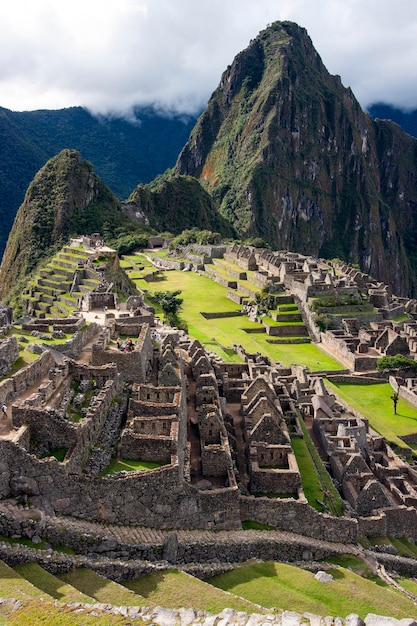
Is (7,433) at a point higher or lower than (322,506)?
higher

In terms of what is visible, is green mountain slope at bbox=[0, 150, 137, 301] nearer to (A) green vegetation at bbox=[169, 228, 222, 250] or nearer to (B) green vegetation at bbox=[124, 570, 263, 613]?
(A) green vegetation at bbox=[169, 228, 222, 250]

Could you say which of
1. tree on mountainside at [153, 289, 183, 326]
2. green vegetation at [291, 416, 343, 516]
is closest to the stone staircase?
tree on mountainside at [153, 289, 183, 326]

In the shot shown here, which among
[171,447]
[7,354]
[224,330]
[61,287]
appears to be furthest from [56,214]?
[171,447]

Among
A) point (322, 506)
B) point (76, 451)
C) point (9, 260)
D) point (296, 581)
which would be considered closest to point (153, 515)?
point (76, 451)

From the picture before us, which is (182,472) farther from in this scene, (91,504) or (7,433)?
(7,433)

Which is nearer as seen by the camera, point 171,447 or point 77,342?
point 171,447

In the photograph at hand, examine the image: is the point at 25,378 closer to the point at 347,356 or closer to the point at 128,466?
the point at 128,466

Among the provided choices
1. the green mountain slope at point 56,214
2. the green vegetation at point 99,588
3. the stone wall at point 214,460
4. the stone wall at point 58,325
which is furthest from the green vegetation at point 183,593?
the green mountain slope at point 56,214
